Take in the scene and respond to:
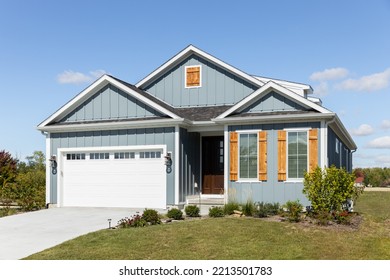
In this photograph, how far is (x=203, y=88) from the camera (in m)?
19.9

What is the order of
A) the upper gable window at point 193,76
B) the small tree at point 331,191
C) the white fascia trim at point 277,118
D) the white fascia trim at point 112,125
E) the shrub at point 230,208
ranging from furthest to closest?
the upper gable window at point 193,76, the white fascia trim at point 112,125, the white fascia trim at point 277,118, the shrub at point 230,208, the small tree at point 331,191

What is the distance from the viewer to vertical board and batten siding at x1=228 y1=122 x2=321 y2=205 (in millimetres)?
15547

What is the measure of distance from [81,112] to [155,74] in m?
4.09

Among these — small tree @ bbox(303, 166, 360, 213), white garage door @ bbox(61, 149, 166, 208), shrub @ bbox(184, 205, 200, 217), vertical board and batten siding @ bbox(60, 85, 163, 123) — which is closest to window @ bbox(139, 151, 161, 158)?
white garage door @ bbox(61, 149, 166, 208)

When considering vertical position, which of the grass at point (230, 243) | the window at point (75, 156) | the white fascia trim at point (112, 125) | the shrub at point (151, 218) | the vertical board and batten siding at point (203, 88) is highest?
the vertical board and batten siding at point (203, 88)

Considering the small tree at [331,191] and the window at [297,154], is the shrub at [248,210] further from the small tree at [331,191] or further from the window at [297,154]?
the window at [297,154]

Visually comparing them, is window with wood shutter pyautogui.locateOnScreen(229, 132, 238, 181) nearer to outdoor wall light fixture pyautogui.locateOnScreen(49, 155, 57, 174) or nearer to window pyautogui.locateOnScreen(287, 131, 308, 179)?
window pyautogui.locateOnScreen(287, 131, 308, 179)

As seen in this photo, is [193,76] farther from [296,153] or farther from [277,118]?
[296,153]

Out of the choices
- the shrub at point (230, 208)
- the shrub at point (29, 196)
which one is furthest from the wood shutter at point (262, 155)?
the shrub at point (29, 196)

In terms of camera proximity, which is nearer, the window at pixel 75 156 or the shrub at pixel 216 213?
the shrub at pixel 216 213

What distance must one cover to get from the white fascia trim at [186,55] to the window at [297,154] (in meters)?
3.97

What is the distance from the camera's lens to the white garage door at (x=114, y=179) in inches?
672

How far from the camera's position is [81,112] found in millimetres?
18656

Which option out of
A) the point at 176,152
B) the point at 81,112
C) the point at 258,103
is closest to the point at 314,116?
the point at 258,103
